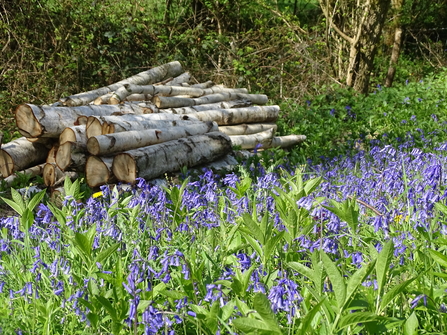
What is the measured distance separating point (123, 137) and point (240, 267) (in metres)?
3.95

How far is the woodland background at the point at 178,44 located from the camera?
414 inches

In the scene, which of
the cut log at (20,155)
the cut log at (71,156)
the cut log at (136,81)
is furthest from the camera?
the cut log at (136,81)

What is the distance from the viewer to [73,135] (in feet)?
20.5

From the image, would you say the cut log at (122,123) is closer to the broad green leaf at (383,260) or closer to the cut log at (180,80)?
the cut log at (180,80)

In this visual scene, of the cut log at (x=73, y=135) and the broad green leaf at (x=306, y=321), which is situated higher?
the broad green leaf at (x=306, y=321)

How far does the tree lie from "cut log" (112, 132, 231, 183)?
552 cm

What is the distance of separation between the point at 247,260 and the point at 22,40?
952cm

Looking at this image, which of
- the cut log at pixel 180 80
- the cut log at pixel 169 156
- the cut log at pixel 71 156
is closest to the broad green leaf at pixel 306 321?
the cut log at pixel 169 156

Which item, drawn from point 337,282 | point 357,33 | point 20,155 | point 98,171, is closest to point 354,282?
point 337,282

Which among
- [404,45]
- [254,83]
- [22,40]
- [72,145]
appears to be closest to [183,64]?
[254,83]

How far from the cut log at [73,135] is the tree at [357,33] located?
23.6 ft

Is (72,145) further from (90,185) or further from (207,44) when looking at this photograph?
(207,44)

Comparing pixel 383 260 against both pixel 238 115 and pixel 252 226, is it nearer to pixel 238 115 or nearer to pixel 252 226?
pixel 252 226

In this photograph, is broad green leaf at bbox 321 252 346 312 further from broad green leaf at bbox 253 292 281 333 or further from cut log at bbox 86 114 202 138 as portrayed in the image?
cut log at bbox 86 114 202 138
